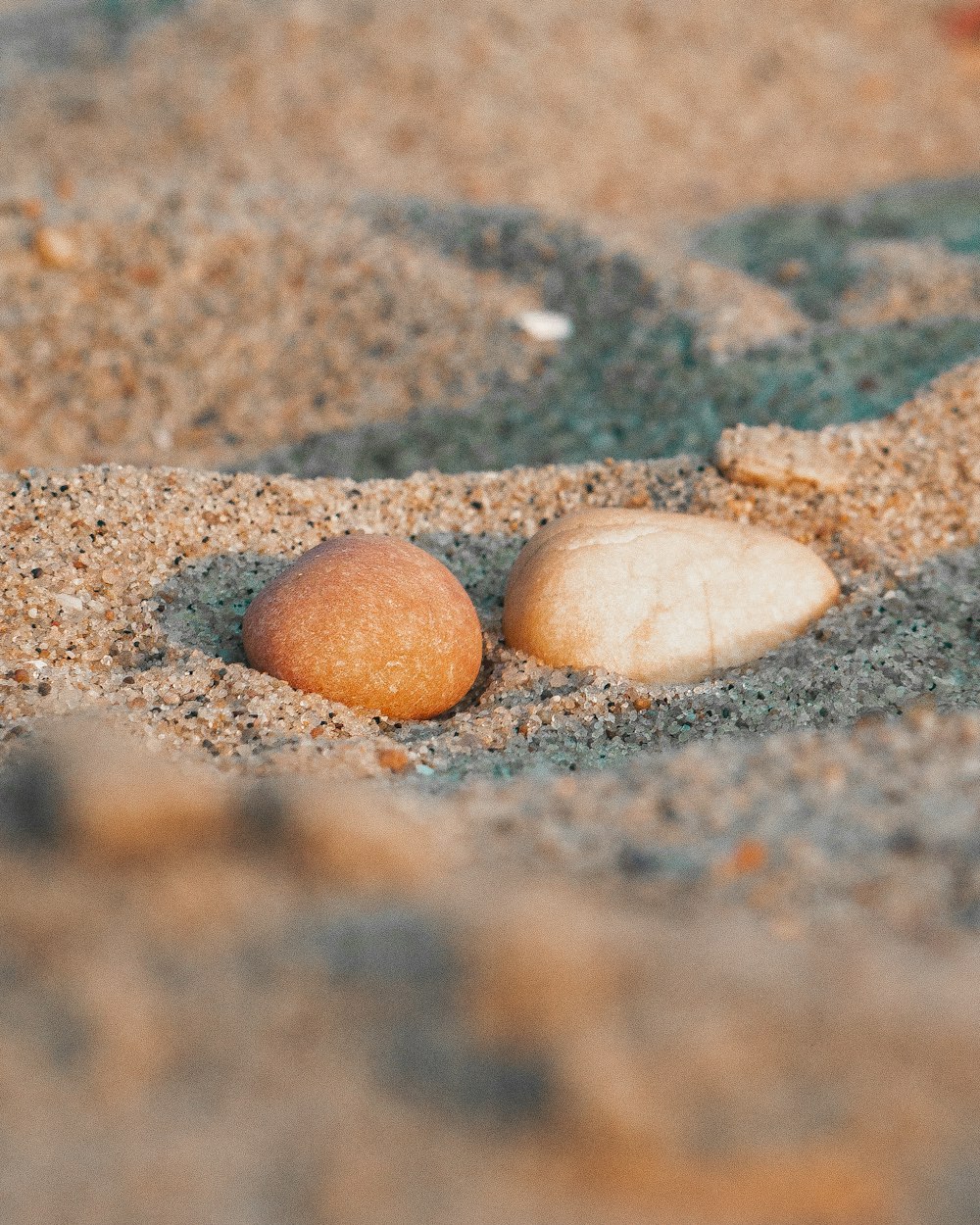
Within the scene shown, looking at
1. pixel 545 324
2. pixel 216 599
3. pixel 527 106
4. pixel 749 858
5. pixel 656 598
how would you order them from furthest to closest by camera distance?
pixel 527 106 → pixel 545 324 → pixel 216 599 → pixel 656 598 → pixel 749 858

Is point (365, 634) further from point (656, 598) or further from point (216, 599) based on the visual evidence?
point (656, 598)

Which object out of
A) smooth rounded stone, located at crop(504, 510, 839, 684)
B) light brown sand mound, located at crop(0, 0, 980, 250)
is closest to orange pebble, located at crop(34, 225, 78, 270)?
light brown sand mound, located at crop(0, 0, 980, 250)

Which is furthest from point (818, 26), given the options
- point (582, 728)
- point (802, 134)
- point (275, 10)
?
point (582, 728)

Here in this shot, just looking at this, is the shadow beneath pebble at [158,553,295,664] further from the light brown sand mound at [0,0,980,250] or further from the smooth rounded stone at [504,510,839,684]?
the light brown sand mound at [0,0,980,250]

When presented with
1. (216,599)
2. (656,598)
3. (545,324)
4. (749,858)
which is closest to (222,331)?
(545,324)

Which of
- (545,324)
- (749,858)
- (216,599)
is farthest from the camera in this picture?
(545,324)
